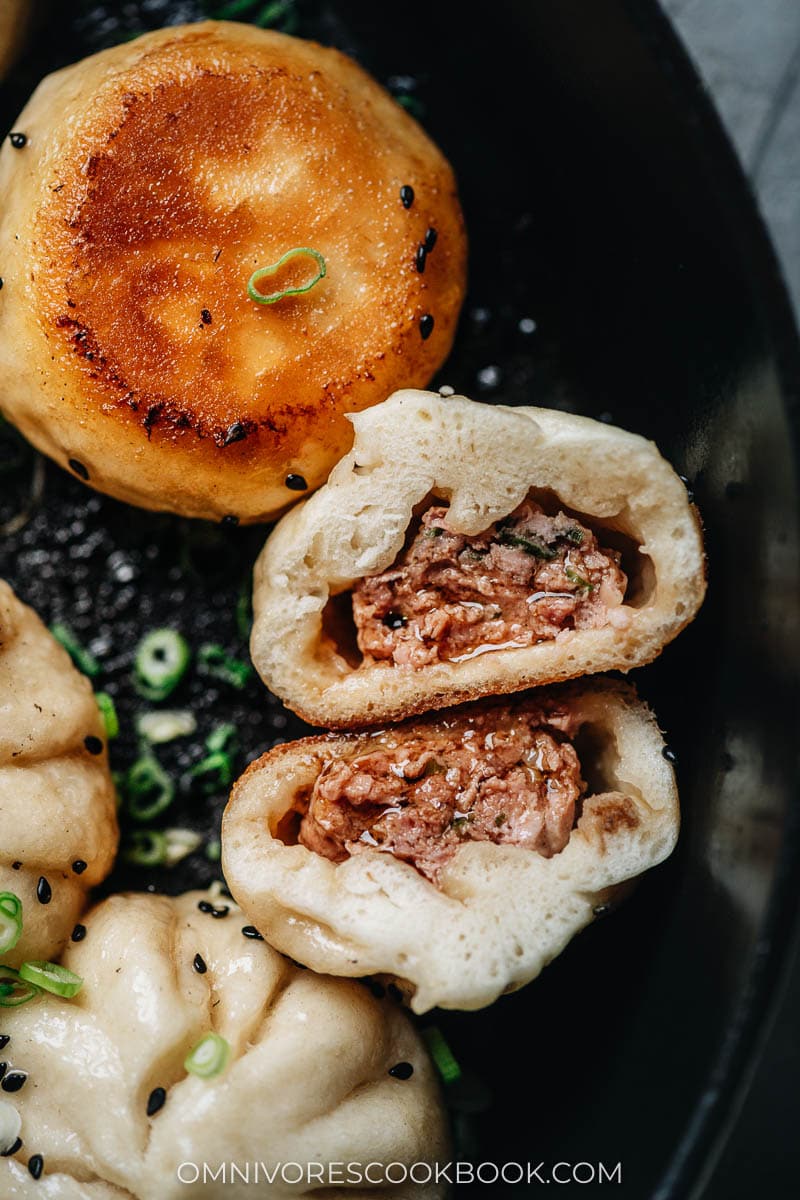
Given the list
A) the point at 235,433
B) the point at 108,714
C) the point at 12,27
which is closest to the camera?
the point at 235,433

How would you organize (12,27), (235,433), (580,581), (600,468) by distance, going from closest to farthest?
(600,468) → (580,581) → (235,433) → (12,27)

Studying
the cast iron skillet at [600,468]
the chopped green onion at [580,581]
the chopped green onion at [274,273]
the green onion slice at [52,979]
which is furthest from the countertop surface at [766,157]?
the green onion slice at [52,979]

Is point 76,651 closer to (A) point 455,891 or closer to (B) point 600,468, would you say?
(A) point 455,891

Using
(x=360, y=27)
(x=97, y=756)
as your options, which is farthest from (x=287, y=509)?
(x=360, y=27)

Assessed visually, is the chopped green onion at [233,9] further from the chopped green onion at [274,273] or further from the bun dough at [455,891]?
the bun dough at [455,891]

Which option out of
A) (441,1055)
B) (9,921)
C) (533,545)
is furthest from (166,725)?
(533,545)

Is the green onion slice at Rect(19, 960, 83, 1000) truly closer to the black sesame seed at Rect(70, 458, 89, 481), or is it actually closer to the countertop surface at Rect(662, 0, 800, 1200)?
the black sesame seed at Rect(70, 458, 89, 481)

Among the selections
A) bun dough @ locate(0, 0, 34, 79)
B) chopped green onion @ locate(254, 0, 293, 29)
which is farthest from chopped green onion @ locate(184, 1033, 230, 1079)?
chopped green onion @ locate(254, 0, 293, 29)
